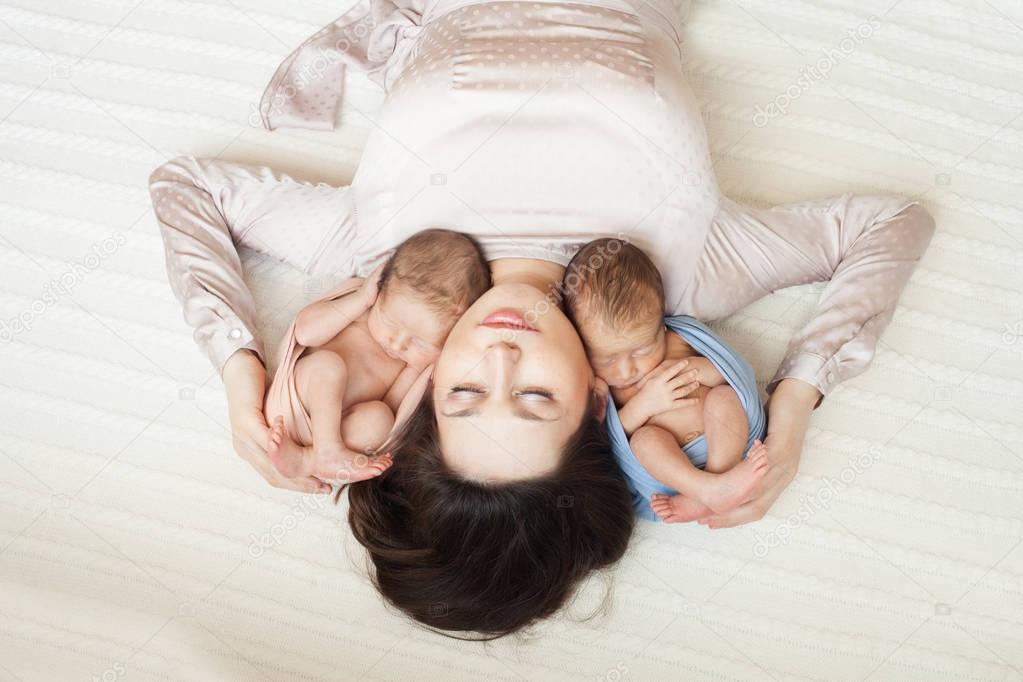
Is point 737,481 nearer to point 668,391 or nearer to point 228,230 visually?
point 668,391

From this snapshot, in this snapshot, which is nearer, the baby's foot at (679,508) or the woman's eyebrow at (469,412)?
the woman's eyebrow at (469,412)

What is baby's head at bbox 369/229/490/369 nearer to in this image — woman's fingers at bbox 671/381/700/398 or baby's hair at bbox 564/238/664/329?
baby's hair at bbox 564/238/664/329

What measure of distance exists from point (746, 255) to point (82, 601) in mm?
1130

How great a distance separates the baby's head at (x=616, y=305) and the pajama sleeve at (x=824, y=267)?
6.0 inches

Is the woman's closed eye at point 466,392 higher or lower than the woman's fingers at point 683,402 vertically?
higher

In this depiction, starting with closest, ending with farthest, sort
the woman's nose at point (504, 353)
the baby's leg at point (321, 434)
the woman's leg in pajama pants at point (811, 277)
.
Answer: the woman's nose at point (504, 353) → the baby's leg at point (321, 434) → the woman's leg in pajama pants at point (811, 277)

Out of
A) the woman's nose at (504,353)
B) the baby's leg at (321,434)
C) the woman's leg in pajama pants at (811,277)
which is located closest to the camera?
the woman's nose at (504,353)

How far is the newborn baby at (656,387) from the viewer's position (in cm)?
134

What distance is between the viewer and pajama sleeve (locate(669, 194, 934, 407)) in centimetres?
149

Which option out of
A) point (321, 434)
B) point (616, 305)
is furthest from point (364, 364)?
point (616, 305)

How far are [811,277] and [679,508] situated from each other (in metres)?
0.47

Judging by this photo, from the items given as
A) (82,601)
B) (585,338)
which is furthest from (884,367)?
(82,601)

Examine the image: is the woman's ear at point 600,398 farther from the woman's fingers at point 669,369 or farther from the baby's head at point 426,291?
the baby's head at point 426,291

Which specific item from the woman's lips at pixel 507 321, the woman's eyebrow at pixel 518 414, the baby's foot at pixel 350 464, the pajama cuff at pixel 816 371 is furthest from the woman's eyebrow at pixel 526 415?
the pajama cuff at pixel 816 371
